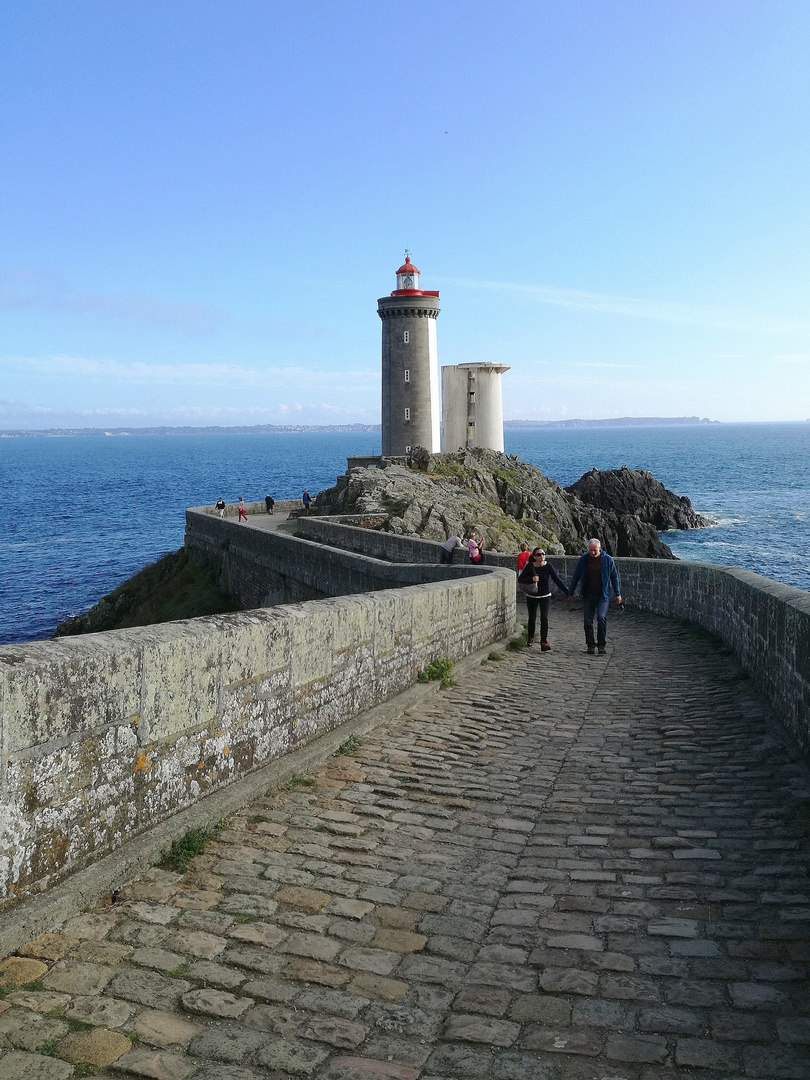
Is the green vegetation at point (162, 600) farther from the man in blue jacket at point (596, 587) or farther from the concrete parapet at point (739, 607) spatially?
the man in blue jacket at point (596, 587)

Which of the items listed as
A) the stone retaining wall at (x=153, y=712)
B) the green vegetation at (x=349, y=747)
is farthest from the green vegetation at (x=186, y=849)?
the green vegetation at (x=349, y=747)

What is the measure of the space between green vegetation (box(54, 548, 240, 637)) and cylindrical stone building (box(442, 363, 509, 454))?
22534mm

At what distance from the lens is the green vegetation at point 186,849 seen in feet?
14.4

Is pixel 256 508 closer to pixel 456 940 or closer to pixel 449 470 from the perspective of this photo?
pixel 449 470

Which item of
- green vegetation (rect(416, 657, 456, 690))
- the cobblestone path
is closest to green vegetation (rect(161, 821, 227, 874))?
the cobblestone path

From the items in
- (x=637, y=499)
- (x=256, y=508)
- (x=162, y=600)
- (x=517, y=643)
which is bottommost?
(x=162, y=600)

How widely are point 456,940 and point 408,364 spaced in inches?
1789

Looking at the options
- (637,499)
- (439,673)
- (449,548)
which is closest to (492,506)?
(449,548)

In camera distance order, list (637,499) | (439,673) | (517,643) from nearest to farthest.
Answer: (439,673) → (517,643) → (637,499)

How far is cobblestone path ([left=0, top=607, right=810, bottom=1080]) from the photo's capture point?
3031 mm

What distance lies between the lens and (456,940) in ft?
12.9

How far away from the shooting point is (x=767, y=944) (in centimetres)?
385

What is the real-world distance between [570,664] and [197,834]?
726 centimetres

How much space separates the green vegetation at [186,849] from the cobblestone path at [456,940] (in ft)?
Answer: 0.20
